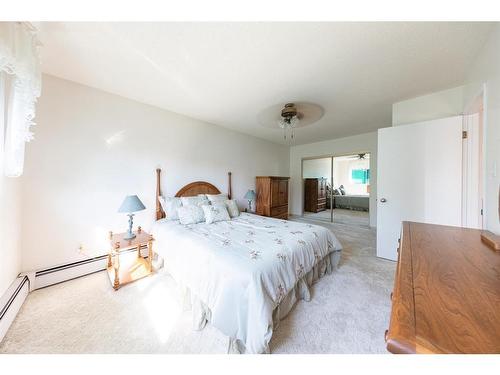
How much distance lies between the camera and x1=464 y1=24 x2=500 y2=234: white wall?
1229 millimetres


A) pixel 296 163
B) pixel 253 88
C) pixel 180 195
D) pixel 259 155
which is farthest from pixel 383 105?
pixel 180 195

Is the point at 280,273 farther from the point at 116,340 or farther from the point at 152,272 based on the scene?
the point at 152,272

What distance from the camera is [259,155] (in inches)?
178

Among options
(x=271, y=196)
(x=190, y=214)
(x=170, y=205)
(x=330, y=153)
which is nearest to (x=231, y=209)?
(x=190, y=214)

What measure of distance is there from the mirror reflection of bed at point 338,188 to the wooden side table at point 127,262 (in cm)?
441

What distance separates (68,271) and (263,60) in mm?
3107

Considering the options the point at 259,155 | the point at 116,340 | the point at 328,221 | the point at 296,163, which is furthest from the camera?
the point at 296,163

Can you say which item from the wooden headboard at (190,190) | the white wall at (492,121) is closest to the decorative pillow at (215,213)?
the wooden headboard at (190,190)

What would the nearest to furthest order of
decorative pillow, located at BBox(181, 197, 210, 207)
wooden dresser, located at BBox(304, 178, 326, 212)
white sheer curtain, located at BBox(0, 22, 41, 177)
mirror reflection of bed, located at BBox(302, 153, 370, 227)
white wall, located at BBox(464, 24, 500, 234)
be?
white sheer curtain, located at BBox(0, 22, 41, 177) → white wall, located at BBox(464, 24, 500, 234) → decorative pillow, located at BBox(181, 197, 210, 207) → mirror reflection of bed, located at BBox(302, 153, 370, 227) → wooden dresser, located at BBox(304, 178, 326, 212)

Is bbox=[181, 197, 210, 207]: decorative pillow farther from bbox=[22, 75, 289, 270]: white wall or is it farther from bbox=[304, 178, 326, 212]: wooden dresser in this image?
bbox=[304, 178, 326, 212]: wooden dresser

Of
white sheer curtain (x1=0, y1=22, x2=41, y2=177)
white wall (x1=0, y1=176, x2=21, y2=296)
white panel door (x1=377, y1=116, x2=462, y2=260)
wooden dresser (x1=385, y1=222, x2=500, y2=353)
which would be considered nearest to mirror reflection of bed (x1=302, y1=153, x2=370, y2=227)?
white panel door (x1=377, y1=116, x2=462, y2=260)

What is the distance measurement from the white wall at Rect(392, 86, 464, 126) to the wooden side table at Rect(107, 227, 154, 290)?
3.80 m

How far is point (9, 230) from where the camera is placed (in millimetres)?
1528

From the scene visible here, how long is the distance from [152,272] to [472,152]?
156 inches
